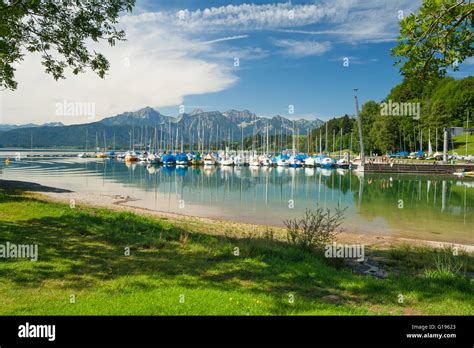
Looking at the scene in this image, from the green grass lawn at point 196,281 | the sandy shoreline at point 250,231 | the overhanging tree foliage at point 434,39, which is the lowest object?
the sandy shoreline at point 250,231

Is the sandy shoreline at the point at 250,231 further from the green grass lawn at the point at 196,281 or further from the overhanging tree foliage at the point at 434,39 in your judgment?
the overhanging tree foliage at the point at 434,39

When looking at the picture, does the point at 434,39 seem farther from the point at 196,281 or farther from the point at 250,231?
the point at 250,231

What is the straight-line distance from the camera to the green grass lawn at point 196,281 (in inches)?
306

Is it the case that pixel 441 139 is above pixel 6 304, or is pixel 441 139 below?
above

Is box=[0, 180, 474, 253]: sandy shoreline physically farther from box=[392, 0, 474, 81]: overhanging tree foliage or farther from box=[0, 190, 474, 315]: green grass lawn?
box=[392, 0, 474, 81]: overhanging tree foliage

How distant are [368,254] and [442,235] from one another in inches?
508

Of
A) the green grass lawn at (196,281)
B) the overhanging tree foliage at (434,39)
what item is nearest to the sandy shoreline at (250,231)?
the green grass lawn at (196,281)

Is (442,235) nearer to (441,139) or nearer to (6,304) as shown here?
(6,304)

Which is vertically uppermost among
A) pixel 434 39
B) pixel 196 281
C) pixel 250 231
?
pixel 434 39

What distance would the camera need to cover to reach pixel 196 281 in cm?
982

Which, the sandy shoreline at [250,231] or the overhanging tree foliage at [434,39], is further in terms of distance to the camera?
the sandy shoreline at [250,231]

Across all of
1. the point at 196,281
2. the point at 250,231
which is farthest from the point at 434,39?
the point at 250,231

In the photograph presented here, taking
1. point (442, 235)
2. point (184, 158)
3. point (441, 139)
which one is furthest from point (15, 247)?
Answer: point (441, 139)
